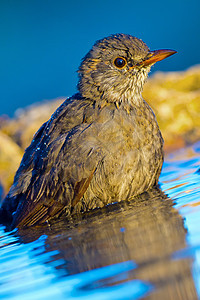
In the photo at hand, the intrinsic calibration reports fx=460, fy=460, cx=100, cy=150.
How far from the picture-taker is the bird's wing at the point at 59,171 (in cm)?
430

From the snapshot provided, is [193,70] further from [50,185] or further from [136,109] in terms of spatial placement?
[50,185]

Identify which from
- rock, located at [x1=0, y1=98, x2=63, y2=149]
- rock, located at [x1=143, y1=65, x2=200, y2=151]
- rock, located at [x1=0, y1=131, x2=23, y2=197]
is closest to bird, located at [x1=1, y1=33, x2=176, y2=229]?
rock, located at [x1=0, y1=131, x2=23, y2=197]

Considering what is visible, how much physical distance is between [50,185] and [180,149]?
3.87m

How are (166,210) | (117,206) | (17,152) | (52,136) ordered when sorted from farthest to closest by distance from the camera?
(17,152) → (52,136) → (117,206) → (166,210)

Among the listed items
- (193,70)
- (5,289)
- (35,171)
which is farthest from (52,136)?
(193,70)

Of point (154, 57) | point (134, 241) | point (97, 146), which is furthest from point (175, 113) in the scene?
point (134, 241)

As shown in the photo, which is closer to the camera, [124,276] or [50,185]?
[124,276]

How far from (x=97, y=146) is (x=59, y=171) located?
44 centimetres

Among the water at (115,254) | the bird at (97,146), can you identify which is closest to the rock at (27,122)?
the bird at (97,146)

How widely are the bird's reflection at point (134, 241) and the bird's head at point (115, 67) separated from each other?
1.19 m

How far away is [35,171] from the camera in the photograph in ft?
15.5

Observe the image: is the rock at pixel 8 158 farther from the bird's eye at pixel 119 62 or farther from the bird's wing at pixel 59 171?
the bird's eye at pixel 119 62

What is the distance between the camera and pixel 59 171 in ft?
14.4

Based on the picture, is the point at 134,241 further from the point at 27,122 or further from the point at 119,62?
the point at 27,122
